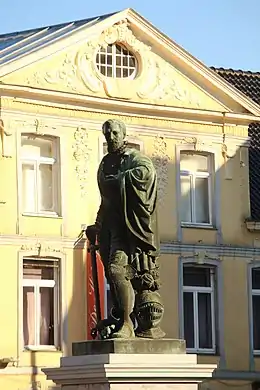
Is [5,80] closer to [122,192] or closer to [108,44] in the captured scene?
[108,44]

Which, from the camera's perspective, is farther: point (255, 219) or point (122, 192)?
point (255, 219)

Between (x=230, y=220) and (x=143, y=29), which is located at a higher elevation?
(x=143, y=29)

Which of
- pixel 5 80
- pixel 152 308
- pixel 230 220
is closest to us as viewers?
pixel 152 308

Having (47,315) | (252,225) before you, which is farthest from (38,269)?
(252,225)

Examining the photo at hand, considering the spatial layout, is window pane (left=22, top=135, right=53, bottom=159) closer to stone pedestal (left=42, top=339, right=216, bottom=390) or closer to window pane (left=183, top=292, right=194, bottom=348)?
window pane (left=183, top=292, right=194, bottom=348)

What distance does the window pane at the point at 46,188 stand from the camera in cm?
3284

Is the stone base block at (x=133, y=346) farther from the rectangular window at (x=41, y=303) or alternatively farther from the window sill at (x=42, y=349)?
the rectangular window at (x=41, y=303)

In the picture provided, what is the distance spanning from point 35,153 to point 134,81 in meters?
2.92

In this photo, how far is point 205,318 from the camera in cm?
3475

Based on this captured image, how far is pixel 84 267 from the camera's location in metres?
32.9

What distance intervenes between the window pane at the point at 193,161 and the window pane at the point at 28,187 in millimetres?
3824

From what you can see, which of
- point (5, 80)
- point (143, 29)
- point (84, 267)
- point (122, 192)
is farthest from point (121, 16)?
point (122, 192)

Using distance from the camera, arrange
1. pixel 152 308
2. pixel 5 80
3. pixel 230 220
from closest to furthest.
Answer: pixel 152 308
pixel 5 80
pixel 230 220

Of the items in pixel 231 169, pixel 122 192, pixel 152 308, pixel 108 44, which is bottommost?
pixel 152 308
